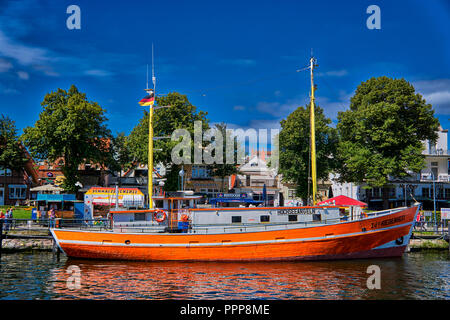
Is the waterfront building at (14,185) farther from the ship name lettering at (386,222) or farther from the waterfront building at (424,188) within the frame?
the ship name lettering at (386,222)

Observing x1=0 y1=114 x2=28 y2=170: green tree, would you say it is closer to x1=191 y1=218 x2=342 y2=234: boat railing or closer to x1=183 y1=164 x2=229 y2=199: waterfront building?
x1=183 y1=164 x2=229 y2=199: waterfront building

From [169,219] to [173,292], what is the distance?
9725 mm

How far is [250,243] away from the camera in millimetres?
24953

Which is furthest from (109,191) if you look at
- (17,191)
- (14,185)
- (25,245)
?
(17,191)

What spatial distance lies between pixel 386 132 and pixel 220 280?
31.3m

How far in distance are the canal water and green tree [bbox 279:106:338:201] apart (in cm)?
2183

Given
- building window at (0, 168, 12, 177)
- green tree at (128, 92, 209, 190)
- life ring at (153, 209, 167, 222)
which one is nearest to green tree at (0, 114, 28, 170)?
building window at (0, 168, 12, 177)

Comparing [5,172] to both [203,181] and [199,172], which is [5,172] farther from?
[203,181]

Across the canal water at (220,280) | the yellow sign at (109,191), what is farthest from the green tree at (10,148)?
the canal water at (220,280)

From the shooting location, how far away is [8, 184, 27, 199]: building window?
182 feet

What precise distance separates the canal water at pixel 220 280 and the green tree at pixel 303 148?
71.6 ft

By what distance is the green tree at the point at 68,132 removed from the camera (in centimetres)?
4728

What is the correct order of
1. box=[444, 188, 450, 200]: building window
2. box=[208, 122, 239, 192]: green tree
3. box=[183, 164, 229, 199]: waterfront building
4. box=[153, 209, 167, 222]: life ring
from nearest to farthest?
box=[153, 209, 167, 222]: life ring → box=[444, 188, 450, 200]: building window → box=[208, 122, 239, 192]: green tree → box=[183, 164, 229, 199]: waterfront building
